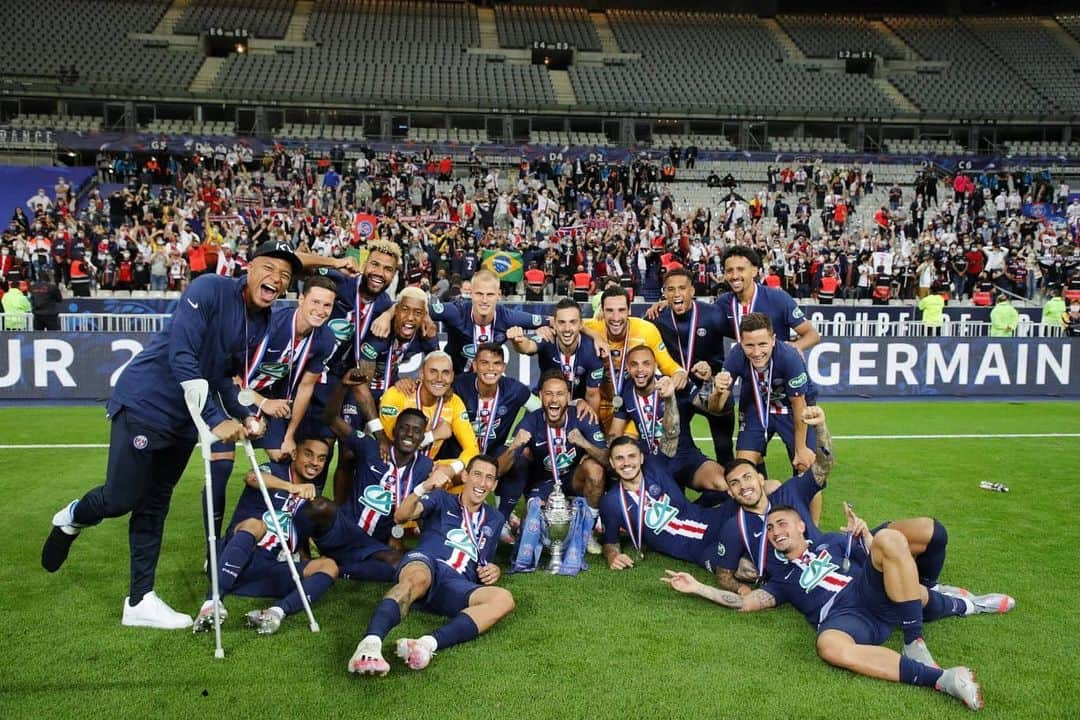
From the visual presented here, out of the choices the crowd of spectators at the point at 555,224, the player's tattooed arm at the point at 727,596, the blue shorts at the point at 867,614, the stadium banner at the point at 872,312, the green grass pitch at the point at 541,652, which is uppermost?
the crowd of spectators at the point at 555,224

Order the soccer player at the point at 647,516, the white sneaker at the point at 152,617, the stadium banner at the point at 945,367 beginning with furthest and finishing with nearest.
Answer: the stadium banner at the point at 945,367, the soccer player at the point at 647,516, the white sneaker at the point at 152,617

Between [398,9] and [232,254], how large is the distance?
102 ft

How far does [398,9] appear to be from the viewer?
47.3 metres

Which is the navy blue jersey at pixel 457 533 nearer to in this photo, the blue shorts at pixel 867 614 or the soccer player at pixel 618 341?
the soccer player at pixel 618 341

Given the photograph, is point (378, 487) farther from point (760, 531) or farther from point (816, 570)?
point (816, 570)

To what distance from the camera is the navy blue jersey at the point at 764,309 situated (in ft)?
24.7

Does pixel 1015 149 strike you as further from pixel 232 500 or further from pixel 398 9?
pixel 232 500

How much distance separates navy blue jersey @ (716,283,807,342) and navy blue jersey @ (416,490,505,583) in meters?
2.86

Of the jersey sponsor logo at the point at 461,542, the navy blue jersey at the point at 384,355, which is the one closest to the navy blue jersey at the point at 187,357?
the jersey sponsor logo at the point at 461,542

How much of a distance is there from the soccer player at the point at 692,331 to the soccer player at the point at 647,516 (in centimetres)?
125

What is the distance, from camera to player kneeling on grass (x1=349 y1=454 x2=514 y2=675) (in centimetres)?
448

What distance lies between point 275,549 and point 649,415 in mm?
3077

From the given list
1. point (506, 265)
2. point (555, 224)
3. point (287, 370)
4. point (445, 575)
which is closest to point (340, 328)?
point (287, 370)

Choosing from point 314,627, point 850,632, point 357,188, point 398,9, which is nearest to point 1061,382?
point 850,632
